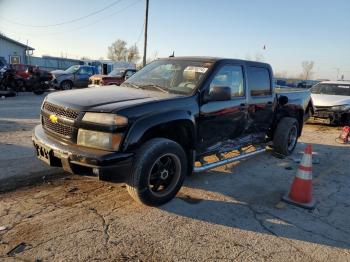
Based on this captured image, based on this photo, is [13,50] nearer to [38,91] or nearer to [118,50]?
[38,91]

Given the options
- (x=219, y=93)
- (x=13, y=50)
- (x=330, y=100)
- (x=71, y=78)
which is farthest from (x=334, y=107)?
(x=13, y=50)

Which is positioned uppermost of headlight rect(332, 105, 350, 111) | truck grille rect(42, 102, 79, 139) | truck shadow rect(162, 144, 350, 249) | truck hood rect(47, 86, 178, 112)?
truck hood rect(47, 86, 178, 112)

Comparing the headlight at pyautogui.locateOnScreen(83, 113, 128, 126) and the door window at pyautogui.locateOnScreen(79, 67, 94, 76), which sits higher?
the headlight at pyautogui.locateOnScreen(83, 113, 128, 126)

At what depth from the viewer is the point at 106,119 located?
11.8 ft

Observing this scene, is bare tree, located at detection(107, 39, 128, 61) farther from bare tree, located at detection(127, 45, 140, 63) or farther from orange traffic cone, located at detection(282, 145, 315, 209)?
orange traffic cone, located at detection(282, 145, 315, 209)

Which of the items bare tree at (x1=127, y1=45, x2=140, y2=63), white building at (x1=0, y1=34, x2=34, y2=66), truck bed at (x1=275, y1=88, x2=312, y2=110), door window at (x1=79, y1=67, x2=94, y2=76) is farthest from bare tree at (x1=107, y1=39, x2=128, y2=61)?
truck bed at (x1=275, y1=88, x2=312, y2=110)

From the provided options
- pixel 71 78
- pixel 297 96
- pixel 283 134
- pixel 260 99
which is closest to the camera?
pixel 260 99

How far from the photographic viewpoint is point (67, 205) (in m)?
4.05

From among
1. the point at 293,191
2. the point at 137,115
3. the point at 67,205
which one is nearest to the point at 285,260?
the point at 293,191

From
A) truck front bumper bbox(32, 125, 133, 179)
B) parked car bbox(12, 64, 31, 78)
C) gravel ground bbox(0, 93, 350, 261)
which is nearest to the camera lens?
gravel ground bbox(0, 93, 350, 261)

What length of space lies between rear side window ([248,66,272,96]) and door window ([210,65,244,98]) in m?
0.29

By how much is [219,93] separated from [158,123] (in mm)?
1096

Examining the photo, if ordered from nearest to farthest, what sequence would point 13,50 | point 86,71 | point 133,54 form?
point 86,71 → point 13,50 → point 133,54

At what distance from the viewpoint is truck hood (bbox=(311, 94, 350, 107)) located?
11.9 meters
